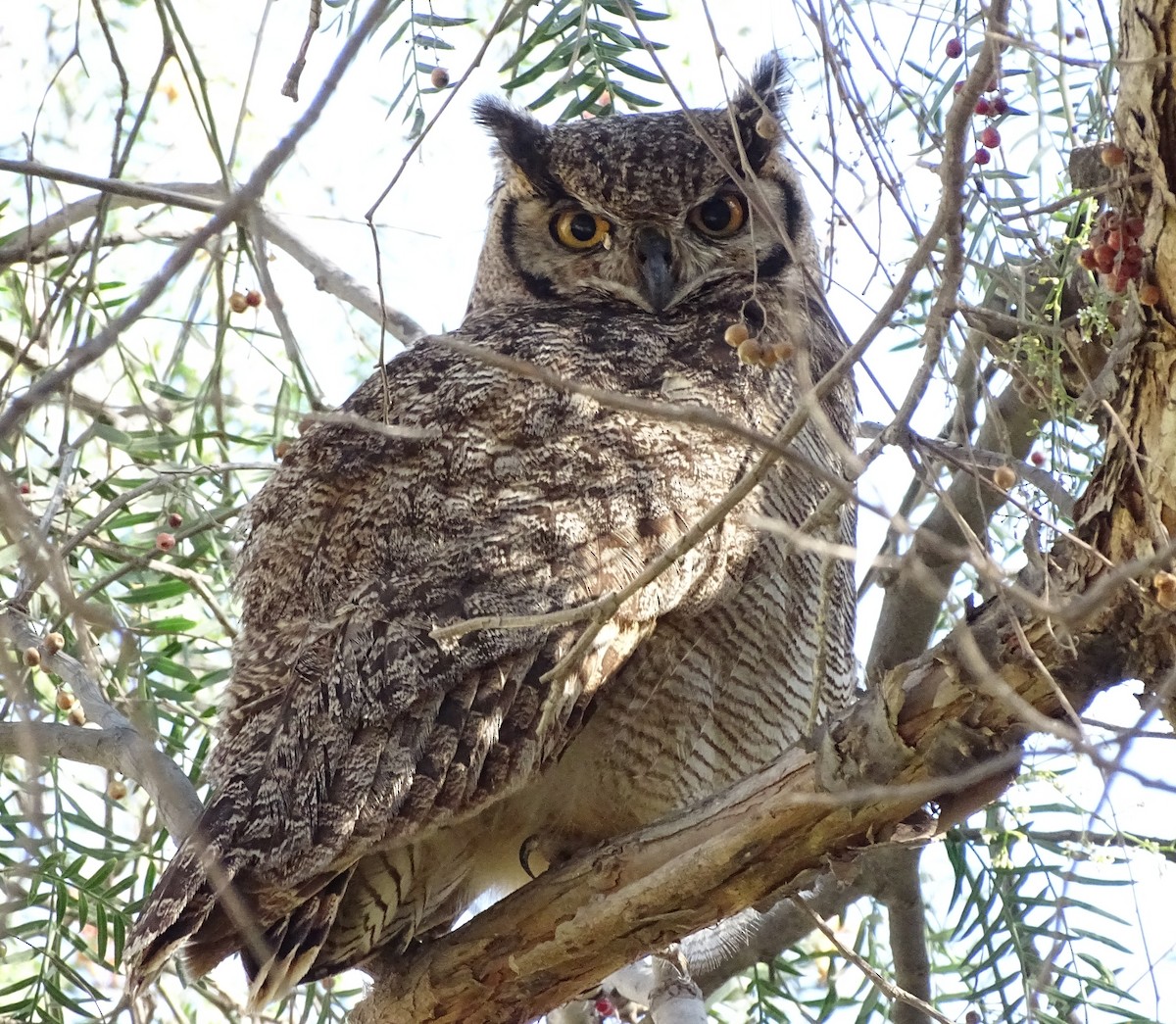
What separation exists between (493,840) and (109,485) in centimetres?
128

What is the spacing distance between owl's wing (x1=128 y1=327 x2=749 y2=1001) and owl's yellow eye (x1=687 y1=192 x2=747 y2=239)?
20.3 inches

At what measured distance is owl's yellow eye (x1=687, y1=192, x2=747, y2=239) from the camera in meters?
2.96

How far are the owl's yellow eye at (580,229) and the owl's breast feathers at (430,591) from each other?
0.45m

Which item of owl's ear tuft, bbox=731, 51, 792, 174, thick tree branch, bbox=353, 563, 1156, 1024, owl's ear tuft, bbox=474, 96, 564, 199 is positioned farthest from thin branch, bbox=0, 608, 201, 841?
owl's ear tuft, bbox=731, 51, 792, 174

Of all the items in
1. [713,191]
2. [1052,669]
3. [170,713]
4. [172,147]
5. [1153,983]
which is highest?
[172,147]

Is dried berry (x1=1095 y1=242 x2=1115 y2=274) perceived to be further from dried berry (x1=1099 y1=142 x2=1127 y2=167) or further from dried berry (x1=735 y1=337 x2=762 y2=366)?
dried berry (x1=735 y1=337 x2=762 y2=366)

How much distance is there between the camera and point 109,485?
3045 millimetres

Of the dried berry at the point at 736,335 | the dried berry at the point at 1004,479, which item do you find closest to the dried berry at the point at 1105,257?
the dried berry at the point at 1004,479

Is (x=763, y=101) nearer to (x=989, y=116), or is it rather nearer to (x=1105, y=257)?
(x=989, y=116)

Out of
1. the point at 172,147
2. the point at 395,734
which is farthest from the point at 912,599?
the point at 172,147

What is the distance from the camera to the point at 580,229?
3062 millimetres

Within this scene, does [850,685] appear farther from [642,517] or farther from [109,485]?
[109,485]

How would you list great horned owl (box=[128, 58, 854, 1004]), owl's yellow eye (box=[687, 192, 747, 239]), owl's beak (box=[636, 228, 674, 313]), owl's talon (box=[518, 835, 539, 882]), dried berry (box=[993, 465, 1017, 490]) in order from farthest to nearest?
1. owl's yellow eye (box=[687, 192, 747, 239])
2. owl's beak (box=[636, 228, 674, 313])
3. owl's talon (box=[518, 835, 539, 882])
4. great horned owl (box=[128, 58, 854, 1004])
5. dried berry (box=[993, 465, 1017, 490])

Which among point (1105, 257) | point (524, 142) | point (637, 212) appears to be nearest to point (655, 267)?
point (637, 212)
